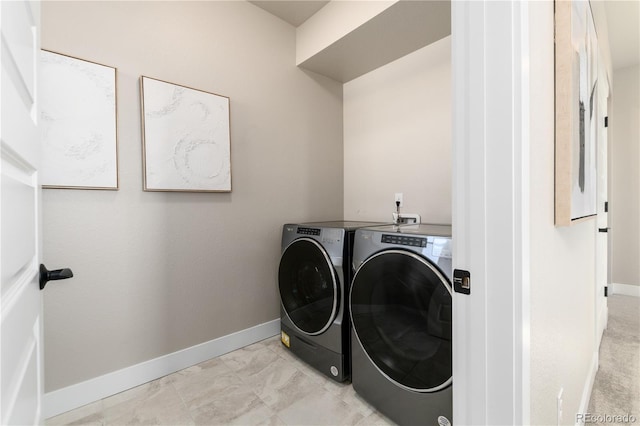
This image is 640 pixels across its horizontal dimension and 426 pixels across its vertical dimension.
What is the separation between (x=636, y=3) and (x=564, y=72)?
7.89 feet

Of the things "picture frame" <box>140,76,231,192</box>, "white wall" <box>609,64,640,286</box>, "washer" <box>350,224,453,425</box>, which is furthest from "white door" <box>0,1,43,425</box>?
"white wall" <box>609,64,640,286</box>

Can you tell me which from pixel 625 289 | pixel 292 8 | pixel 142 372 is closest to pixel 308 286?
pixel 142 372

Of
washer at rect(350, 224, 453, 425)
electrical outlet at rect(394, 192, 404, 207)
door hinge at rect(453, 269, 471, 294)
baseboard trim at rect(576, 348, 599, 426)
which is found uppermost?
electrical outlet at rect(394, 192, 404, 207)

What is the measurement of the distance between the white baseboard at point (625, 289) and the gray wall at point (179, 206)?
357 centimetres

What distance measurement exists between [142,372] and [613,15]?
13.8 ft

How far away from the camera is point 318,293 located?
1748mm

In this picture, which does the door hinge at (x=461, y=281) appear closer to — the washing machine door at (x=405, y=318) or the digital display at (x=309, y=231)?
the washing machine door at (x=405, y=318)

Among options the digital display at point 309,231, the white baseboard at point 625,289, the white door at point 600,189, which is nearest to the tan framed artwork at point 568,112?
the white door at point 600,189

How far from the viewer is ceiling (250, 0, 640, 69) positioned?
2066mm

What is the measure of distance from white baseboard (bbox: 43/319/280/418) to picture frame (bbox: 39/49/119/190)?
0.99m

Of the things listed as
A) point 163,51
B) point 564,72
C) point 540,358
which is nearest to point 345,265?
point 540,358

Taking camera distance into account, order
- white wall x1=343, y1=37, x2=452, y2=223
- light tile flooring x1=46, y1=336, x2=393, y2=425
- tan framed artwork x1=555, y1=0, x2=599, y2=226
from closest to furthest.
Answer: tan framed artwork x1=555, y1=0, x2=599, y2=226
light tile flooring x1=46, y1=336, x2=393, y2=425
white wall x1=343, y1=37, x2=452, y2=223

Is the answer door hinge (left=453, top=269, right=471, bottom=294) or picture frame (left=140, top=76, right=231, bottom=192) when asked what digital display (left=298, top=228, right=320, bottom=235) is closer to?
picture frame (left=140, top=76, right=231, bottom=192)

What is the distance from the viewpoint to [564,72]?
0.83m
